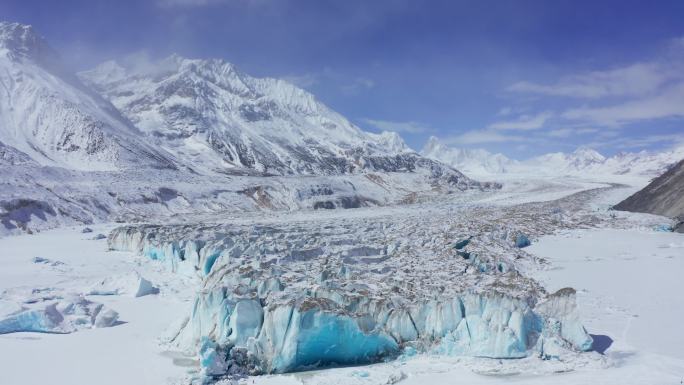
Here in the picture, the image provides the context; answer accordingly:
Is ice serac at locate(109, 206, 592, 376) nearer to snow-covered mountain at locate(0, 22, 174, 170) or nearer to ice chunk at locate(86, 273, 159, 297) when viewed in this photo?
ice chunk at locate(86, 273, 159, 297)

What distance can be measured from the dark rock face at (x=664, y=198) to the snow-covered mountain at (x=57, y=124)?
57786 mm

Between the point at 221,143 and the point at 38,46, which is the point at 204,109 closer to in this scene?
the point at 221,143

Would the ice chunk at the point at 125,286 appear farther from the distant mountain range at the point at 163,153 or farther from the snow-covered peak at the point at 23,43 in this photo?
the snow-covered peak at the point at 23,43

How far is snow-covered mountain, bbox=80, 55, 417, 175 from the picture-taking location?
10525cm

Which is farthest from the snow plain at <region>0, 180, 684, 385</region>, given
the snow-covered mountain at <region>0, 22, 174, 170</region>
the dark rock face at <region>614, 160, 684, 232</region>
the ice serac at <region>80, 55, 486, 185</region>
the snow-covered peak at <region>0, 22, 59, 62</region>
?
the snow-covered peak at <region>0, 22, 59, 62</region>

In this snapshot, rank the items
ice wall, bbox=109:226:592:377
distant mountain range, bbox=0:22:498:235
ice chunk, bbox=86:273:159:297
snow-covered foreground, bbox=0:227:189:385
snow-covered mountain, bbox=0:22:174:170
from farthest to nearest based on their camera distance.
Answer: snow-covered mountain, bbox=0:22:174:170, distant mountain range, bbox=0:22:498:235, ice chunk, bbox=86:273:159:297, ice wall, bbox=109:226:592:377, snow-covered foreground, bbox=0:227:189:385

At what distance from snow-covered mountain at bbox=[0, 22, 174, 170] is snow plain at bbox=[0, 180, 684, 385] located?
4782 centimetres

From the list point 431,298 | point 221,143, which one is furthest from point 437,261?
point 221,143

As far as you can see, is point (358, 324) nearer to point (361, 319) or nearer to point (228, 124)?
point (361, 319)

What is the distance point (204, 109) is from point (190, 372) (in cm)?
11984

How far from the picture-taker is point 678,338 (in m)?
12.4

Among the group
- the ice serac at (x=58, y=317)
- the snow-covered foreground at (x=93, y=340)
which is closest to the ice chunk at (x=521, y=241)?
the snow-covered foreground at (x=93, y=340)

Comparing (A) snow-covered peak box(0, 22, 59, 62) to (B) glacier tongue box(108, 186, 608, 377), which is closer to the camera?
(B) glacier tongue box(108, 186, 608, 377)

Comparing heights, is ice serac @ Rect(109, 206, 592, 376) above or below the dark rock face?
below
